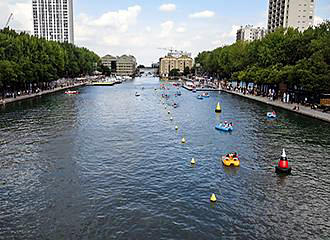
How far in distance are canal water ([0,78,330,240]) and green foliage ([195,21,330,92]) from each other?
677 inches

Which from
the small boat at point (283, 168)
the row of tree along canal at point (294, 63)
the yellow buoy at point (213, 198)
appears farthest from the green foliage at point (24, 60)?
the yellow buoy at point (213, 198)

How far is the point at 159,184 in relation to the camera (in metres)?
24.9

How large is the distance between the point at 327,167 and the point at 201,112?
36031 mm

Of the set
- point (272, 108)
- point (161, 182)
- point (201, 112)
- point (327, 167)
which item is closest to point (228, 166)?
point (161, 182)

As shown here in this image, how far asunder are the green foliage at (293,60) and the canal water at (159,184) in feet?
56.4

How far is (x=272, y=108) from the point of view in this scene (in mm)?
68438

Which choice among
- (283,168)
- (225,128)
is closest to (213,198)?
(283,168)

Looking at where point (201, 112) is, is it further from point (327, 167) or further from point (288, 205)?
point (288, 205)

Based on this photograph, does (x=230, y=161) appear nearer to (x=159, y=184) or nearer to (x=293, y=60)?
(x=159, y=184)

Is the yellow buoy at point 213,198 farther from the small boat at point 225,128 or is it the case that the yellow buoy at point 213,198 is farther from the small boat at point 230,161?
the small boat at point 225,128

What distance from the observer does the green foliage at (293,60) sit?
6003 centimetres

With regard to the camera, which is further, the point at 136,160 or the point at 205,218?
the point at 136,160

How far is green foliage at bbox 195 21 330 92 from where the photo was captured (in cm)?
6003

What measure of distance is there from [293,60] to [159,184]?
220 ft
